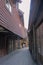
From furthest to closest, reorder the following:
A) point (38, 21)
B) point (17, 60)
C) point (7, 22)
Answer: point (17, 60), point (7, 22), point (38, 21)

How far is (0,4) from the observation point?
30.8 feet

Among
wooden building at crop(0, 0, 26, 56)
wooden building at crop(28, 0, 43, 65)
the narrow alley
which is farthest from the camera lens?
the narrow alley

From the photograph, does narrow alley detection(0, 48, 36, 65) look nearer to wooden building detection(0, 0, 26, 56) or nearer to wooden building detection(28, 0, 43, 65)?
wooden building detection(28, 0, 43, 65)

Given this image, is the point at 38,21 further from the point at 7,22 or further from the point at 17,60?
the point at 17,60

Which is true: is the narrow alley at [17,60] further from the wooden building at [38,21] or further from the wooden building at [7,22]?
the wooden building at [7,22]

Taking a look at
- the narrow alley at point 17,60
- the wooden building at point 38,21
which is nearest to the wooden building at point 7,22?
the narrow alley at point 17,60

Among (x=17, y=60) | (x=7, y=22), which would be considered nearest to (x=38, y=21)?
(x=7, y=22)

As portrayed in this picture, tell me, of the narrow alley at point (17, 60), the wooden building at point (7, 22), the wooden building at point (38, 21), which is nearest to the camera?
the wooden building at point (38, 21)

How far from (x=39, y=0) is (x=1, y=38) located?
13.0 m

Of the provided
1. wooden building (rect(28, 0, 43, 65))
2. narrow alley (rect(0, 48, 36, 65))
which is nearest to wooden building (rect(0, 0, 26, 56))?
narrow alley (rect(0, 48, 36, 65))

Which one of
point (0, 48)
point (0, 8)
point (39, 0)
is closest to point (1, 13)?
point (0, 8)

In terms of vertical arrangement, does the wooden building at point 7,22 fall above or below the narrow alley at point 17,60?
above

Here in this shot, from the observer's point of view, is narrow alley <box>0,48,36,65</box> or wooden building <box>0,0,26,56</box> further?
narrow alley <box>0,48,36,65</box>

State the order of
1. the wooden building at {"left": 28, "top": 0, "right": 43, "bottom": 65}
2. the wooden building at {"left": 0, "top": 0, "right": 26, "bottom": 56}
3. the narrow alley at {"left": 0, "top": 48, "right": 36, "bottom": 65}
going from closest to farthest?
1. the wooden building at {"left": 28, "top": 0, "right": 43, "bottom": 65}
2. the wooden building at {"left": 0, "top": 0, "right": 26, "bottom": 56}
3. the narrow alley at {"left": 0, "top": 48, "right": 36, "bottom": 65}
